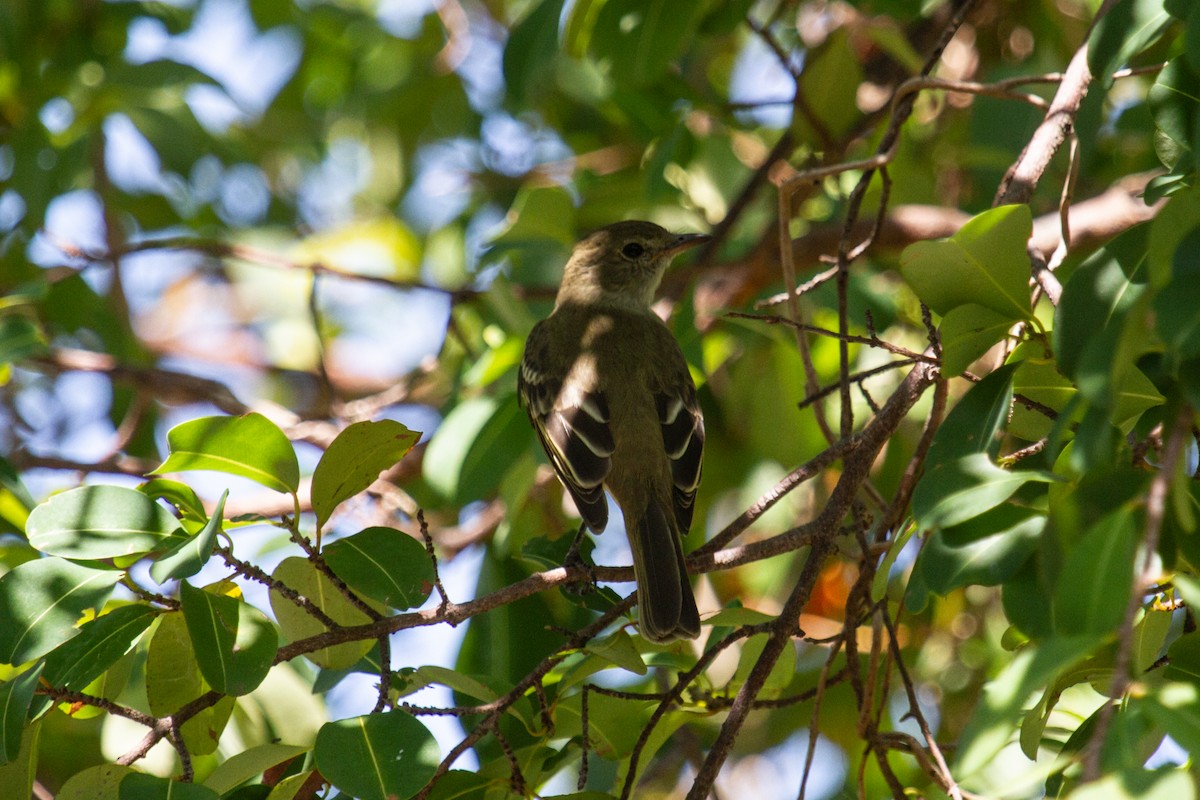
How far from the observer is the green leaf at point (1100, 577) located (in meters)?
1.66

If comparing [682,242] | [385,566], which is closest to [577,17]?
[682,242]

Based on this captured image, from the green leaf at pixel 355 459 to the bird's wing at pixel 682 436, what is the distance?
1544mm

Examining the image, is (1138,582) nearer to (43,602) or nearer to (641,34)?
(43,602)

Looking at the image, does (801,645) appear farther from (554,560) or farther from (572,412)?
(554,560)

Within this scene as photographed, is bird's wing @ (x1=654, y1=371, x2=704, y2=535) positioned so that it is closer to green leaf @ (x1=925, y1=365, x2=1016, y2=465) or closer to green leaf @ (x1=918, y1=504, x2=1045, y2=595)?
green leaf @ (x1=925, y1=365, x2=1016, y2=465)

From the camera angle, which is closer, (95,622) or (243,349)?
(95,622)

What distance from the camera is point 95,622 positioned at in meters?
2.61

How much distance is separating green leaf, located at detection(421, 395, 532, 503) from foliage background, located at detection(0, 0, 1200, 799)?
0.06 feet

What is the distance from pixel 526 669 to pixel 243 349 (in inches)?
217

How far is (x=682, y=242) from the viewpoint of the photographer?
213 inches

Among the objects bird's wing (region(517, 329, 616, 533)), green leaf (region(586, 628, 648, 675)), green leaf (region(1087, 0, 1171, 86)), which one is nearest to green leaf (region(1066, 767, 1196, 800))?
green leaf (region(586, 628, 648, 675))

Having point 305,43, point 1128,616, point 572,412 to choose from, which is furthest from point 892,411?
point 305,43

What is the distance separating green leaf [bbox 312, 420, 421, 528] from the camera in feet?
9.09

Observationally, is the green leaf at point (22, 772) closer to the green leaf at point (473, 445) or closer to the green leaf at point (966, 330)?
the green leaf at point (473, 445)
